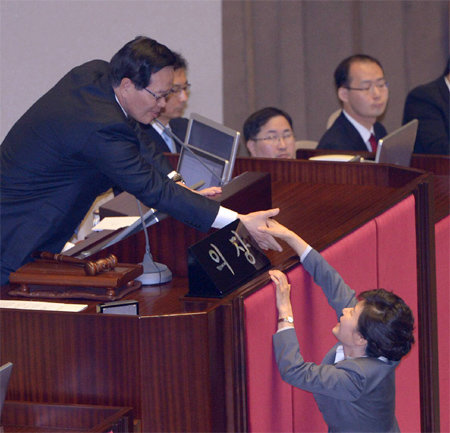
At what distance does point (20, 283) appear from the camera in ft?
8.38

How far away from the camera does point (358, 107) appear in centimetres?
474

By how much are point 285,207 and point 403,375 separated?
0.74 meters

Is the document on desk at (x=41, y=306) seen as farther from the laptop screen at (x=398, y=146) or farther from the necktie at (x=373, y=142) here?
the necktie at (x=373, y=142)

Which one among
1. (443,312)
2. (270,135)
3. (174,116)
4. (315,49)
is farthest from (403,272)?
(315,49)

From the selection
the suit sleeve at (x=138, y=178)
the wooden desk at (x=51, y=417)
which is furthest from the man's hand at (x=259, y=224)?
the wooden desk at (x=51, y=417)

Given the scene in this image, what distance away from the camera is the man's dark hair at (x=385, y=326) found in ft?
7.88

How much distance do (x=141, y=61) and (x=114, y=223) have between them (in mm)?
748

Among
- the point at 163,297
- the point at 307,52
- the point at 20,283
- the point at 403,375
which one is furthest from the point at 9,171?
the point at 307,52

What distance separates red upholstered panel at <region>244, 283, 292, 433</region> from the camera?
230 centimetres

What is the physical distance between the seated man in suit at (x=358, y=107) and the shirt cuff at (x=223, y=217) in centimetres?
197

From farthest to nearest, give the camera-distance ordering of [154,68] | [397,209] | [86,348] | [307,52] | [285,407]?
[307,52], [397,209], [154,68], [285,407], [86,348]

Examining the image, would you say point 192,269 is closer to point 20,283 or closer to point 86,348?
point 86,348

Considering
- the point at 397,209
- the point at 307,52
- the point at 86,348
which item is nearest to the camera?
the point at 86,348

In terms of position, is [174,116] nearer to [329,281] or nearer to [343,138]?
[343,138]
